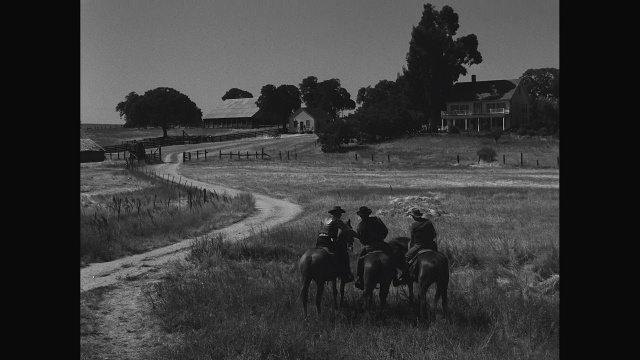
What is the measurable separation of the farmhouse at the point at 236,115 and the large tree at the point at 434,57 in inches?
1332

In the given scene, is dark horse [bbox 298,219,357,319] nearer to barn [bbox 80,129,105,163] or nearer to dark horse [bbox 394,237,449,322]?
dark horse [bbox 394,237,449,322]

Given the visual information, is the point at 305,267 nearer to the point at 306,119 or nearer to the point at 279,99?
the point at 279,99

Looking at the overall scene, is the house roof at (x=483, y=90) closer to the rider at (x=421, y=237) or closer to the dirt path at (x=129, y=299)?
the dirt path at (x=129, y=299)

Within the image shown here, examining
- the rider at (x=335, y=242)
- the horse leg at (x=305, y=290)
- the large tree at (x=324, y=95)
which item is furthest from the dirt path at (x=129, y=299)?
the large tree at (x=324, y=95)

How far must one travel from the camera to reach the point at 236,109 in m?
103

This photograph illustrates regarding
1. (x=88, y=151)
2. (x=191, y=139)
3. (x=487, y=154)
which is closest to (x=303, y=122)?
(x=191, y=139)

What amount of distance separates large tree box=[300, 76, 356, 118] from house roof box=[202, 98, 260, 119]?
32.0ft

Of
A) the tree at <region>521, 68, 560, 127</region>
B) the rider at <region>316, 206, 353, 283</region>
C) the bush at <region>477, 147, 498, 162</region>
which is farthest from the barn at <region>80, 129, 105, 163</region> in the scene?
the tree at <region>521, 68, 560, 127</region>

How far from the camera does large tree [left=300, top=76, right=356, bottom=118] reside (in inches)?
3820

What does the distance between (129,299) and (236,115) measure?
9444 cm
